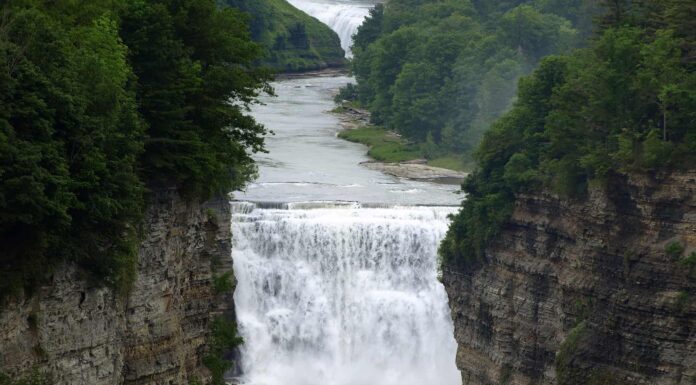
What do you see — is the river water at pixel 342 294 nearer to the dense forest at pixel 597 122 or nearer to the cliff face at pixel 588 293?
the cliff face at pixel 588 293

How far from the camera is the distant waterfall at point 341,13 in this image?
180375mm

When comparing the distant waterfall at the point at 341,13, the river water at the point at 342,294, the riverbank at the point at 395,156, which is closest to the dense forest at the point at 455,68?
the riverbank at the point at 395,156

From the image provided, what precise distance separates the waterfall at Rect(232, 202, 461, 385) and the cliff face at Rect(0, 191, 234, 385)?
33.0 m

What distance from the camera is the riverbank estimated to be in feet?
368

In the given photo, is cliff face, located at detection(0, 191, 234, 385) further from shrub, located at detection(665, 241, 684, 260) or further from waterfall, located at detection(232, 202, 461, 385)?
waterfall, located at detection(232, 202, 461, 385)

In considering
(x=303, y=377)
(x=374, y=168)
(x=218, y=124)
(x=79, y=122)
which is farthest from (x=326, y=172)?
(x=79, y=122)

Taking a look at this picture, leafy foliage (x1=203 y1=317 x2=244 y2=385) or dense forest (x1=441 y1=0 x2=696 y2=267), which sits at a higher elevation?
dense forest (x1=441 y1=0 x2=696 y2=267)


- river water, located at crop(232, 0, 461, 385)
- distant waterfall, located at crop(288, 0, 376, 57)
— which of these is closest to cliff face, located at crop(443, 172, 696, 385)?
river water, located at crop(232, 0, 461, 385)

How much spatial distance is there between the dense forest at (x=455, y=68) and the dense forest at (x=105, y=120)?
67.4 metres

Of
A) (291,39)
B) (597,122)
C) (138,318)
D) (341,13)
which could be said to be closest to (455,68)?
(291,39)

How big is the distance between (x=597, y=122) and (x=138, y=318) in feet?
103

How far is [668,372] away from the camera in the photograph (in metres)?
64.4

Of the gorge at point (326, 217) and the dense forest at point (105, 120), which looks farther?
the gorge at point (326, 217)

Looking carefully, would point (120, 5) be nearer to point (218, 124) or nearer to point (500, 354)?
point (218, 124)
